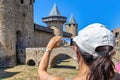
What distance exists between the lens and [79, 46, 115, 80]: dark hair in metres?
1.55

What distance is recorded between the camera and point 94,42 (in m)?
1.64

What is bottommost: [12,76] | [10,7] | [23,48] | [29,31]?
[12,76]

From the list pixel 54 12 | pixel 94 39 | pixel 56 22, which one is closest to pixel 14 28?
pixel 56 22

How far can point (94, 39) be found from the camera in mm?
1649

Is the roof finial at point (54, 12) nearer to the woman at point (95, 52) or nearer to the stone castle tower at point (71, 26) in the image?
the stone castle tower at point (71, 26)

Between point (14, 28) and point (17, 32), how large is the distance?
1.60m

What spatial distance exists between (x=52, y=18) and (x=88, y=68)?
Answer: 110 feet

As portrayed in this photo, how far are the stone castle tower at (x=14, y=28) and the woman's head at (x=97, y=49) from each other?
826 inches

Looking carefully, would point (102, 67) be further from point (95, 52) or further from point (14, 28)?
point (14, 28)

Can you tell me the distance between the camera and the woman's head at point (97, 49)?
1.55m

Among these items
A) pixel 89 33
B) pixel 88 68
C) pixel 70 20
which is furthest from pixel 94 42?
pixel 70 20

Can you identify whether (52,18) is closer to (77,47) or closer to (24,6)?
(24,6)

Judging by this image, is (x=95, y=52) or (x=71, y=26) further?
(x=71, y=26)

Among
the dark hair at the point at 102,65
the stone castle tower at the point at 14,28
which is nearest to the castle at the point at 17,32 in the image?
the stone castle tower at the point at 14,28
